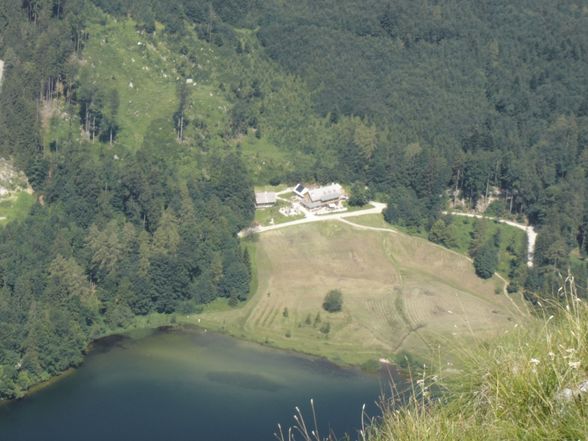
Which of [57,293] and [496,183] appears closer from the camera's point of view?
[57,293]

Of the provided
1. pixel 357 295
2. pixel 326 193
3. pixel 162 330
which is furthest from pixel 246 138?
A: pixel 162 330

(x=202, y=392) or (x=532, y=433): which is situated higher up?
(x=532, y=433)

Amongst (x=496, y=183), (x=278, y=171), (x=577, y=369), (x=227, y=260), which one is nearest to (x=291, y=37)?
(x=278, y=171)

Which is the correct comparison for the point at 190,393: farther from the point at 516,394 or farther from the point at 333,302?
the point at 516,394

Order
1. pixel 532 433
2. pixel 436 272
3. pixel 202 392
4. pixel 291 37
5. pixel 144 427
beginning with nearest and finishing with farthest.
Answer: pixel 532 433
pixel 144 427
pixel 202 392
pixel 436 272
pixel 291 37

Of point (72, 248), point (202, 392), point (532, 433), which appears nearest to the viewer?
point (532, 433)

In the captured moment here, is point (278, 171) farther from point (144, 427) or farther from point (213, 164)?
point (144, 427)

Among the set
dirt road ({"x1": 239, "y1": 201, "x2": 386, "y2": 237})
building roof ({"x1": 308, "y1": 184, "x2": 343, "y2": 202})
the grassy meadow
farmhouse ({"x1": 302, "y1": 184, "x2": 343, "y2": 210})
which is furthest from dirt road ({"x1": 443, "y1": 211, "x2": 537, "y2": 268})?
the grassy meadow
